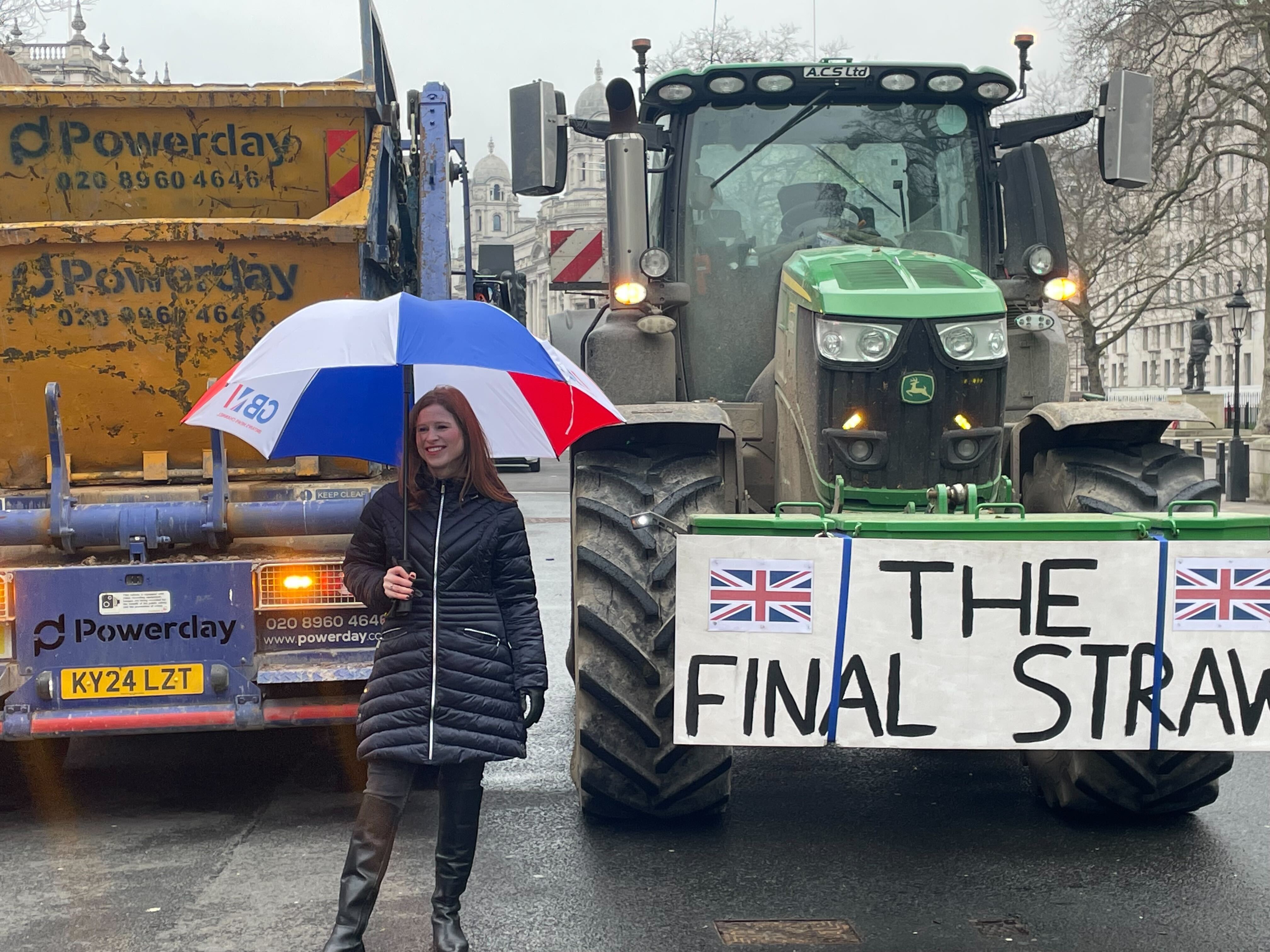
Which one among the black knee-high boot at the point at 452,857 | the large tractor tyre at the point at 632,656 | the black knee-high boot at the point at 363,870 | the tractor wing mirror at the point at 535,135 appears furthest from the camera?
the tractor wing mirror at the point at 535,135

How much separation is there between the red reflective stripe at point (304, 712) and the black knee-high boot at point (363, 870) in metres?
1.56

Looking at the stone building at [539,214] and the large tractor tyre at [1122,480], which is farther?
the stone building at [539,214]

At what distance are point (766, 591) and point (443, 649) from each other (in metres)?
1.00

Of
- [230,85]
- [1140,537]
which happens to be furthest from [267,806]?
[1140,537]

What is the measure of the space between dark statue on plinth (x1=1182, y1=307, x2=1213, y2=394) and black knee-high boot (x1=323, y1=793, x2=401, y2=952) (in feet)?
131

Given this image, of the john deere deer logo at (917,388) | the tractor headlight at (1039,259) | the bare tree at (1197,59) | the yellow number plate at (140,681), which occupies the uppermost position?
the bare tree at (1197,59)

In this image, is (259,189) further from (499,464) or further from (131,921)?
(499,464)

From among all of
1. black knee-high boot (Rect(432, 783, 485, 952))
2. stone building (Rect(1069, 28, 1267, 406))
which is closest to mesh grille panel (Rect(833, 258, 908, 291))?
black knee-high boot (Rect(432, 783, 485, 952))

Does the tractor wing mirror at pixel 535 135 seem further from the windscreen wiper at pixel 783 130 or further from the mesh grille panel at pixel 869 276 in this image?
the mesh grille panel at pixel 869 276

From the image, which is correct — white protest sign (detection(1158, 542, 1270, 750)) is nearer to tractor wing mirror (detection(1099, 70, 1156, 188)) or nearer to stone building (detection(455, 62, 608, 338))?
tractor wing mirror (detection(1099, 70, 1156, 188))

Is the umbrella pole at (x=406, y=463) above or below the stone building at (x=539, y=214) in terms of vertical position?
below

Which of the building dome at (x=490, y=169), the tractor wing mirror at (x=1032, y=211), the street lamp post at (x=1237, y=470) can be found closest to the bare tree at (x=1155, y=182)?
the street lamp post at (x=1237, y=470)

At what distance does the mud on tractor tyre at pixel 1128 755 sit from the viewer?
569 centimetres

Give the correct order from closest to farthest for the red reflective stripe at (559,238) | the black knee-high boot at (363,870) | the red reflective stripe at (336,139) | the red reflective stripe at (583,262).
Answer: the black knee-high boot at (363,870), the red reflective stripe at (336,139), the red reflective stripe at (583,262), the red reflective stripe at (559,238)
